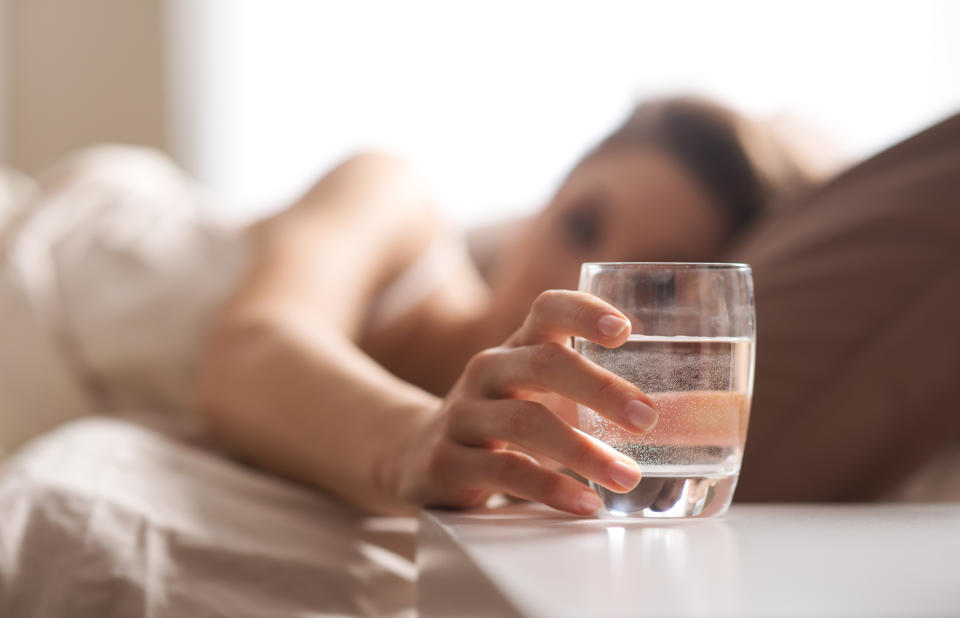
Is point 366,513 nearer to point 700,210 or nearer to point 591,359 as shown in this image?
point 591,359

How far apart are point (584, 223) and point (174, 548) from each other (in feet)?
1.88

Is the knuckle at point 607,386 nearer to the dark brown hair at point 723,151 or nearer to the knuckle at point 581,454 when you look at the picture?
the knuckle at point 581,454

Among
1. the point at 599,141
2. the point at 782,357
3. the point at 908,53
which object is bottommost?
the point at 782,357

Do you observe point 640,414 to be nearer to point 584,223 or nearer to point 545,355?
point 545,355

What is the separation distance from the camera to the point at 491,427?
43 centimetres

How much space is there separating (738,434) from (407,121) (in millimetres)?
2112

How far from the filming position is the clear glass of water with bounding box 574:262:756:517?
387mm

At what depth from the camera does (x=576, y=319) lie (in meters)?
0.38

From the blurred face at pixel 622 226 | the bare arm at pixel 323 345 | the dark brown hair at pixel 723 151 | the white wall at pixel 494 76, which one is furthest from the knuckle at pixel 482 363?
the white wall at pixel 494 76

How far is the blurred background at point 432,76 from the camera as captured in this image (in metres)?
1.82

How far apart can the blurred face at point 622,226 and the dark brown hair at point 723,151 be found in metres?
0.01

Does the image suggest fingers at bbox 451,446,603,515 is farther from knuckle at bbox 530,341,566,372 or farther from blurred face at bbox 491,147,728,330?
blurred face at bbox 491,147,728,330

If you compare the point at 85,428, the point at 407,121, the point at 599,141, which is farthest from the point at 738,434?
the point at 407,121

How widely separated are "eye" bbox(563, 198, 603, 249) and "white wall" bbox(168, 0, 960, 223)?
535 millimetres
